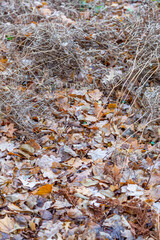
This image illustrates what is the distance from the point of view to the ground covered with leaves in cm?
217

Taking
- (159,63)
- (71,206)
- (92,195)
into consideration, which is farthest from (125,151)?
(159,63)

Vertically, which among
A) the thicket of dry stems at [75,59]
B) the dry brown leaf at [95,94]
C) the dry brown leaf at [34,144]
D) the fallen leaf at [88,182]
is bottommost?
the fallen leaf at [88,182]

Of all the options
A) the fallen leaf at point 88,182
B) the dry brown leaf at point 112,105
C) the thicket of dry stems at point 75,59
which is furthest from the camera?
the dry brown leaf at point 112,105

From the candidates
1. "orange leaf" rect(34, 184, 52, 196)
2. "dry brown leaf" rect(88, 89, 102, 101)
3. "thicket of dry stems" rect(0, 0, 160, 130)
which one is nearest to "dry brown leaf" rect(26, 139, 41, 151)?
"thicket of dry stems" rect(0, 0, 160, 130)

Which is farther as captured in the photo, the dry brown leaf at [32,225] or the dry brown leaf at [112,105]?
the dry brown leaf at [112,105]

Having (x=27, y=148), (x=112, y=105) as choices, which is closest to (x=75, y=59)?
(x=112, y=105)

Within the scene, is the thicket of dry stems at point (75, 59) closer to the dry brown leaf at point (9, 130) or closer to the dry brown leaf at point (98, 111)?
the dry brown leaf at point (9, 130)

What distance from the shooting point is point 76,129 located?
3186 millimetres

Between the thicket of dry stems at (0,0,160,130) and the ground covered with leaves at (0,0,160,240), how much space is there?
2 centimetres

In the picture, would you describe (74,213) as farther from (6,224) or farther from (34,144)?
(34,144)

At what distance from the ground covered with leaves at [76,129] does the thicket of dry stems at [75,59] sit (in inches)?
0.7

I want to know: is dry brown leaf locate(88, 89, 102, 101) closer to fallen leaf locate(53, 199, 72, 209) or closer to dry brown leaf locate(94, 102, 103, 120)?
dry brown leaf locate(94, 102, 103, 120)

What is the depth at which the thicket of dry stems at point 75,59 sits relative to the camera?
3418mm

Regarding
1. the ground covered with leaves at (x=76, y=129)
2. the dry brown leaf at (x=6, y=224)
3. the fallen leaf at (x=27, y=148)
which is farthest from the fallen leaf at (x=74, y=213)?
the fallen leaf at (x=27, y=148)
